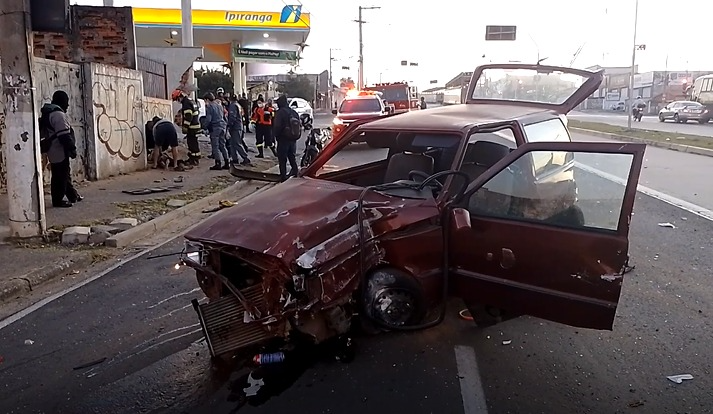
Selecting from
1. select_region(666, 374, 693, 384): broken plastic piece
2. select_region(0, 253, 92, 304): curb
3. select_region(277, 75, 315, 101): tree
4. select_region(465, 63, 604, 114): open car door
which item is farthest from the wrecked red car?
select_region(277, 75, 315, 101): tree

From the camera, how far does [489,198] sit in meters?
4.33

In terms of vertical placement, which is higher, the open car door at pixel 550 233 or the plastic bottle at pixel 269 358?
the open car door at pixel 550 233

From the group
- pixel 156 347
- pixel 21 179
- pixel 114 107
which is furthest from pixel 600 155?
pixel 114 107

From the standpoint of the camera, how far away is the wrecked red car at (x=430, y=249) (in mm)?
3871

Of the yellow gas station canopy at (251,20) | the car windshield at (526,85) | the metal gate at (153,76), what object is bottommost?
the car windshield at (526,85)

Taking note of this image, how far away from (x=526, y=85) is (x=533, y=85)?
103mm

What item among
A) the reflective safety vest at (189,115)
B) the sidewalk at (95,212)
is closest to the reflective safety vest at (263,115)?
the sidewalk at (95,212)

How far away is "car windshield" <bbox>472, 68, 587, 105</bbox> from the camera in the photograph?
22.0 feet

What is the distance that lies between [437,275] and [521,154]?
100 centimetres

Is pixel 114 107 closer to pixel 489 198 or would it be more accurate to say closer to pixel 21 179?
pixel 21 179

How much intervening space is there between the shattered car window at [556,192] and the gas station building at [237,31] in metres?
28.4

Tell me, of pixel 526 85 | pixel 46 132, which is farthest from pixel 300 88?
pixel 526 85

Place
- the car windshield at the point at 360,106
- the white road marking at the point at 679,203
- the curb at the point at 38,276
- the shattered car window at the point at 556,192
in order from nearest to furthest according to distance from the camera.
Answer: the shattered car window at the point at 556,192 < the curb at the point at 38,276 < the white road marking at the point at 679,203 < the car windshield at the point at 360,106

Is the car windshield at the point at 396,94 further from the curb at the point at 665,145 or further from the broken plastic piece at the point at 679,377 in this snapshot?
the broken plastic piece at the point at 679,377
